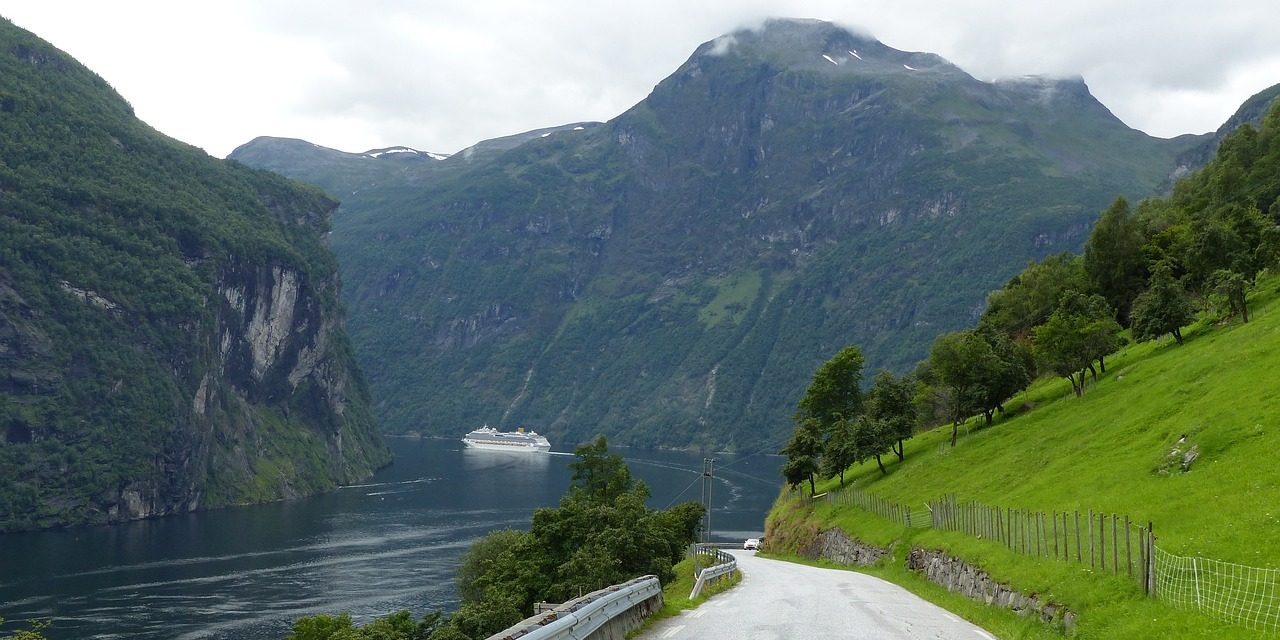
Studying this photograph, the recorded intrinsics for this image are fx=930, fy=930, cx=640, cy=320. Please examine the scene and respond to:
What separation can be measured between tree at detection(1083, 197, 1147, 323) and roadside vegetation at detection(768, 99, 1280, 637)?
19cm

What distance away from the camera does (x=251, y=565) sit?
4705 inches

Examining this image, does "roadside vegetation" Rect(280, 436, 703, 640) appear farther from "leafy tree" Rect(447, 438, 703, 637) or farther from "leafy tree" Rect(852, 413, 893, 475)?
"leafy tree" Rect(852, 413, 893, 475)

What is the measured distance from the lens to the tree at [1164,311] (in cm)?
7050

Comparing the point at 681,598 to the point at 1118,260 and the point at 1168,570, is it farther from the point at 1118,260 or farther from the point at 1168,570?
the point at 1118,260

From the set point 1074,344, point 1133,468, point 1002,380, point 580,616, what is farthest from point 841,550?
point 580,616

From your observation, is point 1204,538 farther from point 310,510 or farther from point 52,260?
point 52,260

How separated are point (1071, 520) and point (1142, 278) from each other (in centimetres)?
7079

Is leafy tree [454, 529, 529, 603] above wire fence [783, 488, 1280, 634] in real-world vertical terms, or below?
below

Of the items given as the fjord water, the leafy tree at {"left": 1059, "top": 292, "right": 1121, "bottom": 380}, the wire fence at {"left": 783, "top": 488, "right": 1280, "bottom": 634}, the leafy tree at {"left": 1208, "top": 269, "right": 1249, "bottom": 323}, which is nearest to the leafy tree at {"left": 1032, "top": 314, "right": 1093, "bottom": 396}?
the leafy tree at {"left": 1059, "top": 292, "right": 1121, "bottom": 380}

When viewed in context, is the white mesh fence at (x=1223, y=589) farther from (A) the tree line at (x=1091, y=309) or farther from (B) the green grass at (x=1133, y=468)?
(A) the tree line at (x=1091, y=309)

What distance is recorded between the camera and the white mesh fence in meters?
18.5

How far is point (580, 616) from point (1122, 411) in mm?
48619

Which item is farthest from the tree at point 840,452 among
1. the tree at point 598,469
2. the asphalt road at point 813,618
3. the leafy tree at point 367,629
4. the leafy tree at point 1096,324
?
the asphalt road at point 813,618

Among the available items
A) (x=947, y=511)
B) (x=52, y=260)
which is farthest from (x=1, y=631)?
(x=52, y=260)
